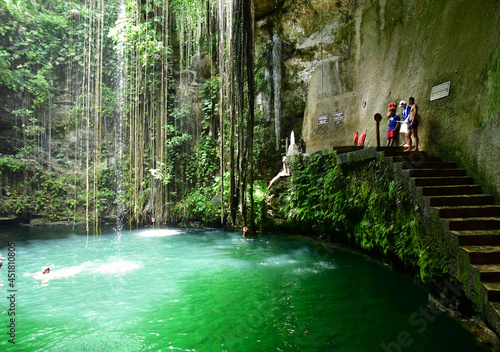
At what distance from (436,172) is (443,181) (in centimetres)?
27

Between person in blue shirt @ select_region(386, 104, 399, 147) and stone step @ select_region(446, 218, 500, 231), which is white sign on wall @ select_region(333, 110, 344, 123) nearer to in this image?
person in blue shirt @ select_region(386, 104, 399, 147)

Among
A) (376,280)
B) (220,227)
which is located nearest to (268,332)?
(376,280)

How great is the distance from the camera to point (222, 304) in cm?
467

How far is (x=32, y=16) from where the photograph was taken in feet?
50.4

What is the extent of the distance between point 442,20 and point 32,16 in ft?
57.8

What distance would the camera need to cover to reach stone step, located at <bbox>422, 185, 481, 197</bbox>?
194 inches

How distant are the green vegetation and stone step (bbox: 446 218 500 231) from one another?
34 centimetres

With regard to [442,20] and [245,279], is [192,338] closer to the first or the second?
[245,279]

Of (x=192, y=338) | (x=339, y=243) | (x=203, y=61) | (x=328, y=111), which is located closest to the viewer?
(x=192, y=338)

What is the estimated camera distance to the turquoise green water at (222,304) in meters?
3.52

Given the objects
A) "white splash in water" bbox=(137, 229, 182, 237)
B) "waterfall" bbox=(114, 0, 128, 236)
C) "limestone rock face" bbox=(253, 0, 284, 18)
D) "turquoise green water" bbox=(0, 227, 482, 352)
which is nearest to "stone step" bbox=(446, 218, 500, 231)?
"turquoise green water" bbox=(0, 227, 482, 352)

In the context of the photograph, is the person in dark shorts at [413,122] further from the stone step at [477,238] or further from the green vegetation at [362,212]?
the stone step at [477,238]

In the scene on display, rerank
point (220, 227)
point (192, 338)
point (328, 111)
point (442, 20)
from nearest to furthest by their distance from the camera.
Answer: point (192, 338), point (442, 20), point (328, 111), point (220, 227)

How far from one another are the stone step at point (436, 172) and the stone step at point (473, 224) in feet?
4.12
